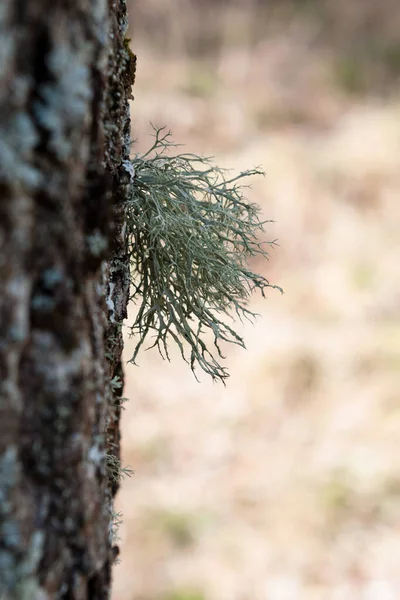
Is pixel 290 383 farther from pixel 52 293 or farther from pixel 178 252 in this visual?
pixel 52 293

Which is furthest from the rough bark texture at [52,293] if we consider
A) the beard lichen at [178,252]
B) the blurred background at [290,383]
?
the blurred background at [290,383]

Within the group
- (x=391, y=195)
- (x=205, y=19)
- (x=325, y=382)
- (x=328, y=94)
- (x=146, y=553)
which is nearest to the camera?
(x=146, y=553)

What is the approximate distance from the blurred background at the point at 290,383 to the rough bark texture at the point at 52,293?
6.77ft

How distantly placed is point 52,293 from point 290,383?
3.20 meters

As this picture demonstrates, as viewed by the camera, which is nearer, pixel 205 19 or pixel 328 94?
pixel 328 94

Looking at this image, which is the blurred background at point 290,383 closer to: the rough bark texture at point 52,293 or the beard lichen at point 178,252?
the beard lichen at point 178,252

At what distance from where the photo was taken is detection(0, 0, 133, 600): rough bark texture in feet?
1.56

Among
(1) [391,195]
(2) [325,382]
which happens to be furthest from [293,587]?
(1) [391,195]

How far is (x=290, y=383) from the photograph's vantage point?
3.61 m

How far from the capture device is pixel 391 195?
5387 millimetres

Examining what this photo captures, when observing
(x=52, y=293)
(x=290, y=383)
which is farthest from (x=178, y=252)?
(x=290, y=383)

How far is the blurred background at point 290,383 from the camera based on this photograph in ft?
8.53

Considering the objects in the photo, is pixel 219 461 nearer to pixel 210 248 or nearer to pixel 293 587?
pixel 293 587

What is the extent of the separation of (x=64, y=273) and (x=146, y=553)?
2.38 m
